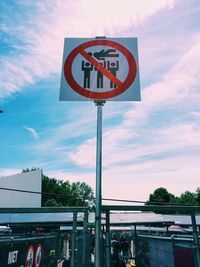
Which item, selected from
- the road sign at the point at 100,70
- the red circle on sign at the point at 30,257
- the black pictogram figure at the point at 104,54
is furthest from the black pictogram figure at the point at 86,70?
the red circle on sign at the point at 30,257

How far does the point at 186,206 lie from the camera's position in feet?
10.5

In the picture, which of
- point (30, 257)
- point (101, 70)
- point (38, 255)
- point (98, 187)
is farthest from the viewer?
point (38, 255)

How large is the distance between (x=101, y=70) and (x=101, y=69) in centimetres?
2

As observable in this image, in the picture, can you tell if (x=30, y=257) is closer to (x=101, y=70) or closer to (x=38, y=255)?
(x=38, y=255)

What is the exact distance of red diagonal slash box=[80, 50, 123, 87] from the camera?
299cm

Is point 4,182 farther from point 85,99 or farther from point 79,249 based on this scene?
point 85,99

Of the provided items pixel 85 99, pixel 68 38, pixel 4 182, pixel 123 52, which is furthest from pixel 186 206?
pixel 4 182

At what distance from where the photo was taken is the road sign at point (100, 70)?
295 centimetres

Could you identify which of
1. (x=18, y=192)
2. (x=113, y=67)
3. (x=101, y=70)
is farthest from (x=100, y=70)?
(x=18, y=192)

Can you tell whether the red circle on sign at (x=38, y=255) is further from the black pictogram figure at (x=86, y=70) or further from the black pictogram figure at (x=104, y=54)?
the black pictogram figure at (x=104, y=54)

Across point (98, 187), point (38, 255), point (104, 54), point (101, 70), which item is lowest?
point (38, 255)

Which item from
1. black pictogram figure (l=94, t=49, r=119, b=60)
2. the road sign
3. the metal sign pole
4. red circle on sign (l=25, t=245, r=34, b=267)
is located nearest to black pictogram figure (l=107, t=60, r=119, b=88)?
the road sign

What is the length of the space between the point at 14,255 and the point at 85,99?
2.05m

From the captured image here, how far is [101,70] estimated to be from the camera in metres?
3.04
